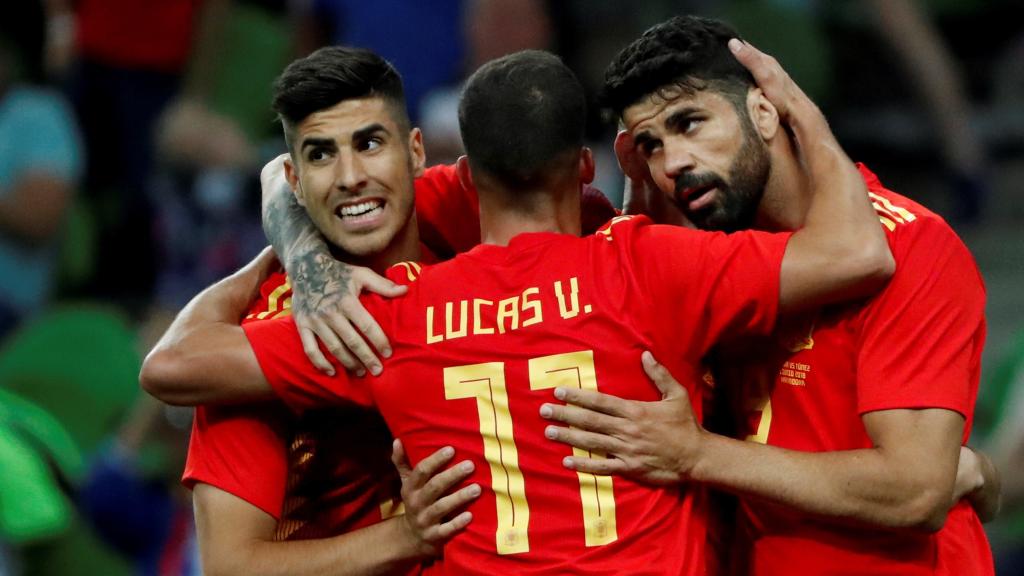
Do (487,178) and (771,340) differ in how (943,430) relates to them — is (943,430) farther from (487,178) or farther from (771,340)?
(487,178)

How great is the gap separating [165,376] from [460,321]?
70 cm

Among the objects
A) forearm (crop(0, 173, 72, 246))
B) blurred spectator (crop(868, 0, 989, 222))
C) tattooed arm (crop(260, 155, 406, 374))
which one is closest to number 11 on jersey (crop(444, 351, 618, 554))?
tattooed arm (crop(260, 155, 406, 374))

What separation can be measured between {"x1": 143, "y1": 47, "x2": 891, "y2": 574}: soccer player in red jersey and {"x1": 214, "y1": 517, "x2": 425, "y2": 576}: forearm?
15cm

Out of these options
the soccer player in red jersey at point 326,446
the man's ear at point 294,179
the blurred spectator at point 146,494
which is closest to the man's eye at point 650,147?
the soccer player in red jersey at point 326,446

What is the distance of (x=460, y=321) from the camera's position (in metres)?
3.40

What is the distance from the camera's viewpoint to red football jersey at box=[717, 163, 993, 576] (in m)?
3.39

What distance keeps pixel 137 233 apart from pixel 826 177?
16.9ft

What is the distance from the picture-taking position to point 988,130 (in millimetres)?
8086

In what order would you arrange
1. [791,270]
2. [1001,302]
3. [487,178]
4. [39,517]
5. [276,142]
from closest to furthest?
[791,270] < [487,178] < [39,517] < [1001,302] < [276,142]

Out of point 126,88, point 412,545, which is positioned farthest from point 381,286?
point 126,88

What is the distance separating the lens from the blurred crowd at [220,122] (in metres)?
7.41

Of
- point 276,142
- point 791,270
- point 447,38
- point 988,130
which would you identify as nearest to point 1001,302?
point 988,130

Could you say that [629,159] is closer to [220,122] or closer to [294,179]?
[294,179]

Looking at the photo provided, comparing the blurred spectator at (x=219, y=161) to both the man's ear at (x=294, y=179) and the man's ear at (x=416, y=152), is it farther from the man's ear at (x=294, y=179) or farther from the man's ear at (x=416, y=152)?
the man's ear at (x=416, y=152)
